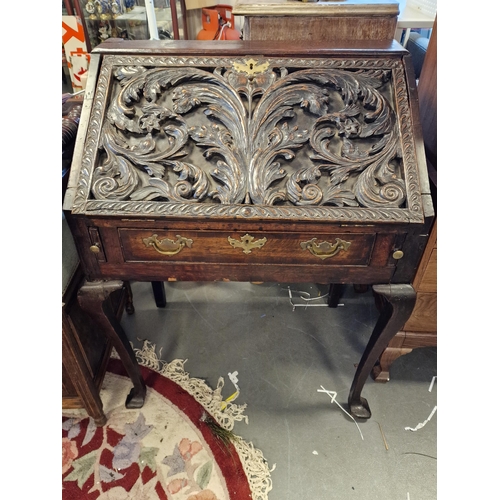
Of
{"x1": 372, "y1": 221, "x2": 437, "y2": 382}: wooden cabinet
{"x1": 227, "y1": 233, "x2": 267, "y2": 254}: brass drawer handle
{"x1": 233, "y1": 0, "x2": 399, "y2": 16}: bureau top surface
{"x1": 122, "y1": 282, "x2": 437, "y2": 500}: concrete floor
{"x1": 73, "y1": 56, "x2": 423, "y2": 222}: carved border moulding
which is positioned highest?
{"x1": 233, "y1": 0, "x2": 399, "y2": 16}: bureau top surface

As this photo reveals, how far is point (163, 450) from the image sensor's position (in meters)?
1.29

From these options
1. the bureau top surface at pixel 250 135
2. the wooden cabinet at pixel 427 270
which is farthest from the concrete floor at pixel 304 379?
the bureau top surface at pixel 250 135

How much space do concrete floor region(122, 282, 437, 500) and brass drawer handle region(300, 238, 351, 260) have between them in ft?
2.48

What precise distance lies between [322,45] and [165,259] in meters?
0.76

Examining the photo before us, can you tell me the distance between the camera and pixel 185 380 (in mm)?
1501

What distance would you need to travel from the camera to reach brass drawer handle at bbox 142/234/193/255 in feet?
3.01

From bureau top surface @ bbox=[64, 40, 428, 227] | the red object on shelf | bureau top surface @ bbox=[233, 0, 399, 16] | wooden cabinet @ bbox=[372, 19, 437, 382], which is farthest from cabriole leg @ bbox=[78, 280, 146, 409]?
the red object on shelf

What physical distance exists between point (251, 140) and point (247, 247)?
0.27m

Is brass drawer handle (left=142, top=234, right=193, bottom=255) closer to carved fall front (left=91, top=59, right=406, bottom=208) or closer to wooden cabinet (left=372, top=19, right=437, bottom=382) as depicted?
carved fall front (left=91, top=59, right=406, bottom=208)

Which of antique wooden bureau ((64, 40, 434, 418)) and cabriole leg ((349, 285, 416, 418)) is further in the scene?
cabriole leg ((349, 285, 416, 418))

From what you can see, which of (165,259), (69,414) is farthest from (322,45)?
(69,414)

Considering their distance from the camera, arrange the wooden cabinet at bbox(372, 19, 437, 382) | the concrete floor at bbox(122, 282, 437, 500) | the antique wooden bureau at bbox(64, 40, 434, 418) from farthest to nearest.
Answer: the concrete floor at bbox(122, 282, 437, 500), the wooden cabinet at bbox(372, 19, 437, 382), the antique wooden bureau at bbox(64, 40, 434, 418)

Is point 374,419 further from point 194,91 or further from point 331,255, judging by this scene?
point 194,91

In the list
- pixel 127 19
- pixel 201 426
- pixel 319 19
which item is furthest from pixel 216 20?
pixel 201 426
